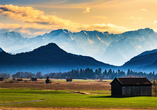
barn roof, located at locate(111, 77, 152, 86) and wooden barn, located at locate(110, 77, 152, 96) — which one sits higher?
barn roof, located at locate(111, 77, 152, 86)

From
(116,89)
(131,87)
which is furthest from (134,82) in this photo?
(116,89)

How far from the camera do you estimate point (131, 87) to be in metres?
77.6

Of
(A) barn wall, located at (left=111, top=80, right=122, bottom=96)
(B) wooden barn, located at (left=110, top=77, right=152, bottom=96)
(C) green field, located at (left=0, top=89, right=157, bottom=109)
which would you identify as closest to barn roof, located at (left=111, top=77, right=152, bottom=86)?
(B) wooden barn, located at (left=110, top=77, right=152, bottom=96)

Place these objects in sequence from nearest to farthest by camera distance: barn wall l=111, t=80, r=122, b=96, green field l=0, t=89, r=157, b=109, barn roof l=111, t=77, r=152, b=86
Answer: green field l=0, t=89, r=157, b=109 < barn wall l=111, t=80, r=122, b=96 < barn roof l=111, t=77, r=152, b=86

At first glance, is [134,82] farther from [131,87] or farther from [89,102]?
[89,102]

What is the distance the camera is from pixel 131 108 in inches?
2009

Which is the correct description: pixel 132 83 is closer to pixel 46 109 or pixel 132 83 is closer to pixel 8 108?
pixel 46 109

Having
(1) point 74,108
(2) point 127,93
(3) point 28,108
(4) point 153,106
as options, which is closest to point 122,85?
(2) point 127,93

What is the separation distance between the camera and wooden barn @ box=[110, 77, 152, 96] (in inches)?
3039

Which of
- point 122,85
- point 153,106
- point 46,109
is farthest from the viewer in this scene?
point 122,85

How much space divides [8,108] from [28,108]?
3.89 metres

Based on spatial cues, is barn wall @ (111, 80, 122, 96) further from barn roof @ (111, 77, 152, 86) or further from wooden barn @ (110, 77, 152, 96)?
barn roof @ (111, 77, 152, 86)

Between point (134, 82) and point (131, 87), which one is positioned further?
point (134, 82)

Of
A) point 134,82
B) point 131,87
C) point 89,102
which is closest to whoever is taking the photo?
point 89,102
